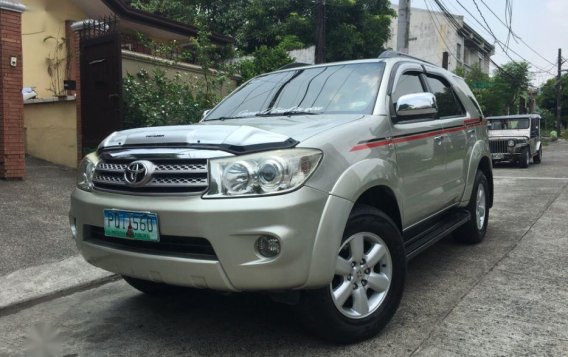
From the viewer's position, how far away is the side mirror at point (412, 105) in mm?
3734

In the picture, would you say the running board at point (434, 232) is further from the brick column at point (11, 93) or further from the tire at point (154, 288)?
the brick column at point (11, 93)

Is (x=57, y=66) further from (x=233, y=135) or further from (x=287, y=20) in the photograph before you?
(x=287, y=20)

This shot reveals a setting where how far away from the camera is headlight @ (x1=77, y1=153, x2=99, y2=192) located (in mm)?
3393

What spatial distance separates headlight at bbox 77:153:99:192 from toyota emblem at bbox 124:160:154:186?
44 cm

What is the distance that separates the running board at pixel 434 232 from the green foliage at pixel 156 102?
16.3ft

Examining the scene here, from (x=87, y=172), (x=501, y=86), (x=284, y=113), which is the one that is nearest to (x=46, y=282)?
(x=87, y=172)

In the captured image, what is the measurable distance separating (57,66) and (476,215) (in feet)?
33.7

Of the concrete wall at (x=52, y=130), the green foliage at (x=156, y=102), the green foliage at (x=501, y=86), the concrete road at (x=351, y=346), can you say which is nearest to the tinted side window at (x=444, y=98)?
the concrete road at (x=351, y=346)

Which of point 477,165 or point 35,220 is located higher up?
point 477,165

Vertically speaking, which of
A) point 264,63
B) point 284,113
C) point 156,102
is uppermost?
point 264,63

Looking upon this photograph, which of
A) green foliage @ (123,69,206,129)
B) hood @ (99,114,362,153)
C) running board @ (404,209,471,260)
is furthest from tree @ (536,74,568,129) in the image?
hood @ (99,114,362,153)

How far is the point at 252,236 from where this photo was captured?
2.70 metres

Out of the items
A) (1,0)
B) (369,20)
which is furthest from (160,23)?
(369,20)

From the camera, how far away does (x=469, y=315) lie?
358 centimetres
